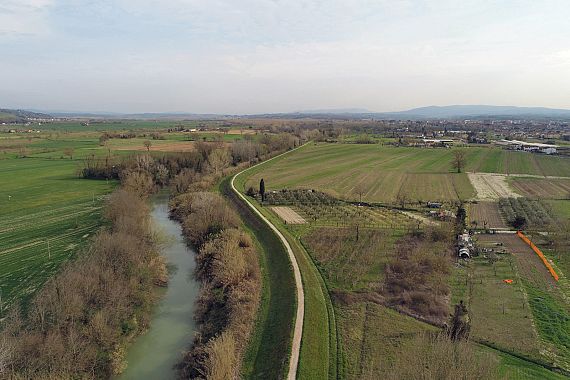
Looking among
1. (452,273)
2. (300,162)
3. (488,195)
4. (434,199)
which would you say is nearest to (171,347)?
(452,273)

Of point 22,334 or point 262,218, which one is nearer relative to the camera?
point 22,334

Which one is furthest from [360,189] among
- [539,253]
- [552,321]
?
[552,321]

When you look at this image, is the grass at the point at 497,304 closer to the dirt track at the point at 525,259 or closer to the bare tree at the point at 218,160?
the dirt track at the point at 525,259

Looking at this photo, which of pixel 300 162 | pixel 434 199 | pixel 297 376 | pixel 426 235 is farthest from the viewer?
Answer: pixel 300 162

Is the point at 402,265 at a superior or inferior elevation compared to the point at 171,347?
superior

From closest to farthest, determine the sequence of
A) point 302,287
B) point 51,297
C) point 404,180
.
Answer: point 51,297 → point 302,287 → point 404,180

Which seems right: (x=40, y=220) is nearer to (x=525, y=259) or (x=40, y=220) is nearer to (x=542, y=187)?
(x=525, y=259)

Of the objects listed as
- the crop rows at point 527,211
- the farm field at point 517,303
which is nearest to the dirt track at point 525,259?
the farm field at point 517,303

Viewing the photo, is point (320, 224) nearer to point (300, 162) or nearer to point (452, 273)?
point (452, 273)
